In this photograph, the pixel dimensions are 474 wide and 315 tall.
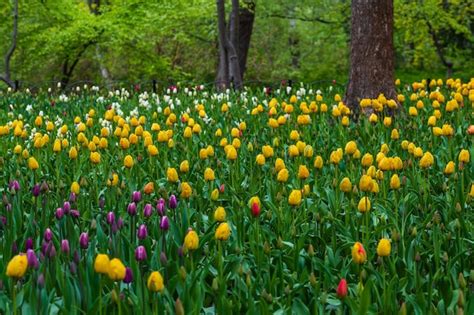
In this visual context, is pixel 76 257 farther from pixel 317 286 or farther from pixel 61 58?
pixel 61 58

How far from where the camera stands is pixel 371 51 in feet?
26.6

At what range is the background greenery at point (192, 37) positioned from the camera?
1803cm

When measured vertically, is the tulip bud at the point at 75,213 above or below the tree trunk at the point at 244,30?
below

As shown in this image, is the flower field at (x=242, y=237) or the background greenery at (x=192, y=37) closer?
the flower field at (x=242, y=237)

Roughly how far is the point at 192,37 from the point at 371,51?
14.6 meters

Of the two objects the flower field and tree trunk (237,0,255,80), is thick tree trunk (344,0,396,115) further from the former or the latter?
tree trunk (237,0,255,80)

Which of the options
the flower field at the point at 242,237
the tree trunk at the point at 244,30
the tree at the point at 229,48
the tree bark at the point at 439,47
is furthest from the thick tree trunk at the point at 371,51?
the tree bark at the point at 439,47

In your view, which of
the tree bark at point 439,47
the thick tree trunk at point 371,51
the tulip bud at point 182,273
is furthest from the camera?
the tree bark at point 439,47

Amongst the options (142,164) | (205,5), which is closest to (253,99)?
(142,164)

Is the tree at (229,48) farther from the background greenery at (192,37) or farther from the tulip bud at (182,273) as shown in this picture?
the tulip bud at (182,273)

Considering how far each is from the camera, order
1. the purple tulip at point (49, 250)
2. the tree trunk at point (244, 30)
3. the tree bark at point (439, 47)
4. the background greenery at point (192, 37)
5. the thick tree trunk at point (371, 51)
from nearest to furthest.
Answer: the purple tulip at point (49, 250) < the thick tree trunk at point (371, 51) < the tree trunk at point (244, 30) < the background greenery at point (192, 37) < the tree bark at point (439, 47)

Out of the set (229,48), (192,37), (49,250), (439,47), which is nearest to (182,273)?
(49,250)

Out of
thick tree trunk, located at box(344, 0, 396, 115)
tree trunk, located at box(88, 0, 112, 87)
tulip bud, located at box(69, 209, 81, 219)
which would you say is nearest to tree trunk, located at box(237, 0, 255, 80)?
tree trunk, located at box(88, 0, 112, 87)

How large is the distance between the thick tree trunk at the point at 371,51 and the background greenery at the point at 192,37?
6736mm
